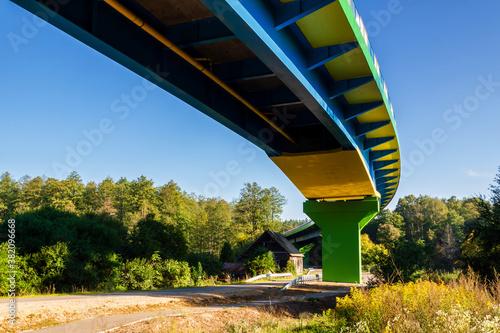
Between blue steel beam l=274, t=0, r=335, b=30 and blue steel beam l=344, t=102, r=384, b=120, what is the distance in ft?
22.5

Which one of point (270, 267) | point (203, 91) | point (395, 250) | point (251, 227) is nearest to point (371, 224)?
point (251, 227)

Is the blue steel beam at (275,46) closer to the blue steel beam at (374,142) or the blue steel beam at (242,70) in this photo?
the blue steel beam at (242,70)

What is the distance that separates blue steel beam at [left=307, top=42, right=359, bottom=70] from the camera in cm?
1024

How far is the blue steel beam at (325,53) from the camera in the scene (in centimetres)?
1024

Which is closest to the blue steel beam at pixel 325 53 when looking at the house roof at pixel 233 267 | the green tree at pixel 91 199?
the house roof at pixel 233 267

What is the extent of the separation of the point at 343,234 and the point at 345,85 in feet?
49.0

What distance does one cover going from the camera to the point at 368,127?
17.3 meters

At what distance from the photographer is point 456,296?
792cm

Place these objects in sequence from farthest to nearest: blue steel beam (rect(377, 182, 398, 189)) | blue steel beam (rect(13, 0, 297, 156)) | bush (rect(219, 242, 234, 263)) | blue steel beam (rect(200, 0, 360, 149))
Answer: bush (rect(219, 242, 234, 263)) < blue steel beam (rect(377, 182, 398, 189)) < blue steel beam (rect(13, 0, 297, 156)) < blue steel beam (rect(200, 0, 360, 149))

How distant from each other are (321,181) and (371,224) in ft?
273

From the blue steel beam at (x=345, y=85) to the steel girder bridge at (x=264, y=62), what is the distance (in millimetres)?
34

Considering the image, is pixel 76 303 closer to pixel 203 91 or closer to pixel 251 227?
pixel 203 91

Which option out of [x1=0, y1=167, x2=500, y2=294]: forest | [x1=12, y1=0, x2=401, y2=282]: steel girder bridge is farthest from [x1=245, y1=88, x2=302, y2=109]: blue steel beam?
[x1=0, y1=167, x2=500, y2=294]: forest
